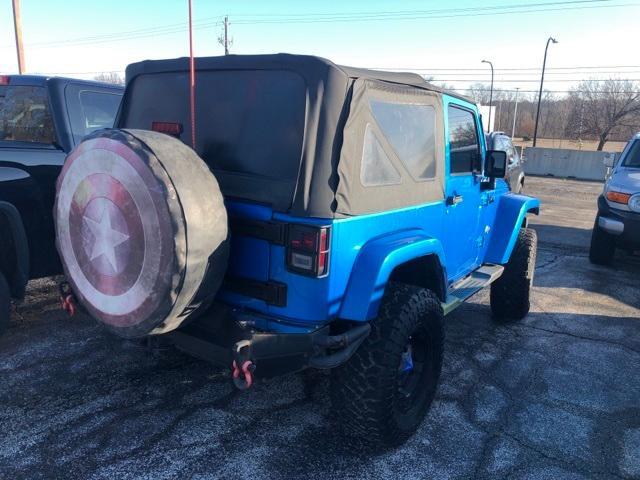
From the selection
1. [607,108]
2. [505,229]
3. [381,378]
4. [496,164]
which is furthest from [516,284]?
[607,108]

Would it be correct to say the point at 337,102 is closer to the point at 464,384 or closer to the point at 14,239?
the point at 464,384

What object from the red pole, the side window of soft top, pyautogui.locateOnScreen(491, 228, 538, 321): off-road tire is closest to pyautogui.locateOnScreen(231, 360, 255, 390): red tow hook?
the red pole

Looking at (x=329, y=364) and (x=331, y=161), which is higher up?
(x=331, y=161)

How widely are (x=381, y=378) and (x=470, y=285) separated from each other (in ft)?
5.64

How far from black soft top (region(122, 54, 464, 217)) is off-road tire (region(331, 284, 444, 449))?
62 cm

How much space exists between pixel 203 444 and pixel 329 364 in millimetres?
1001

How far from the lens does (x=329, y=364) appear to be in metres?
2.38

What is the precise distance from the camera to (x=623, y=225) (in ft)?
22.1

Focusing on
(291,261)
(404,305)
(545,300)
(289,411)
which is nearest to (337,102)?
(291,261)

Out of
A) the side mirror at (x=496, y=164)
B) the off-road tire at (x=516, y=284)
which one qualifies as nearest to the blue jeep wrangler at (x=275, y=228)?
the side mirror at (x=496, y=164)

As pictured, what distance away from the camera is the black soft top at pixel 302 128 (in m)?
2.39

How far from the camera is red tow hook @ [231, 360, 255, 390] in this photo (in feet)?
7.30

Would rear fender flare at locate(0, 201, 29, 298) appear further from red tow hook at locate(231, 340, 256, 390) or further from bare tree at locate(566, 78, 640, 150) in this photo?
bare tree at locate(566, 78, 640, 150)

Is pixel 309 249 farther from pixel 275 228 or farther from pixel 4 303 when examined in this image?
pixel 4 303
